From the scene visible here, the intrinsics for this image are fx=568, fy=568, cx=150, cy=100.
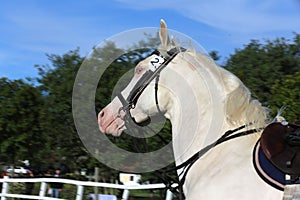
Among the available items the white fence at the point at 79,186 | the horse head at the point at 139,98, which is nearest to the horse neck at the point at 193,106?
the horse head at the point at 139,98

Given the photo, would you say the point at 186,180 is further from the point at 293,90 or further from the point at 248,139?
the point at 293,90

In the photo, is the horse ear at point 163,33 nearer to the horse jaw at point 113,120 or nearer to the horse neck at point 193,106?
Result: the horse neck at point 193,106

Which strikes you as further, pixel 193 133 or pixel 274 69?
pixel 274 69

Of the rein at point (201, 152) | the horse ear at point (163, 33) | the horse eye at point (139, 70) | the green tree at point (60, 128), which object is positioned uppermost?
the horse ear at point (163, 33)

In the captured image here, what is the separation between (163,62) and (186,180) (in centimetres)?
97

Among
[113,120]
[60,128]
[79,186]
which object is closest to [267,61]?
[60,128]

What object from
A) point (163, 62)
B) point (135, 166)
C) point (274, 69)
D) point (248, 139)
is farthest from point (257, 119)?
point (274, 69)

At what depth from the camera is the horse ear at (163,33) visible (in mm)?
4438

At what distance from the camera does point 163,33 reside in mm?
4484

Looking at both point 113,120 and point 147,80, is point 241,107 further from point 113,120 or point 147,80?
point 113,120

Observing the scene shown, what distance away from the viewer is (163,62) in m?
4.55

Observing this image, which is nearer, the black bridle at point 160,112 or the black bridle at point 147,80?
the black bridle at point 160,112

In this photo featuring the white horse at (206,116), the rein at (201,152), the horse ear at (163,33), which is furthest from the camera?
the horse ear at (163,33)

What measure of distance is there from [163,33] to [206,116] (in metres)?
0.75
